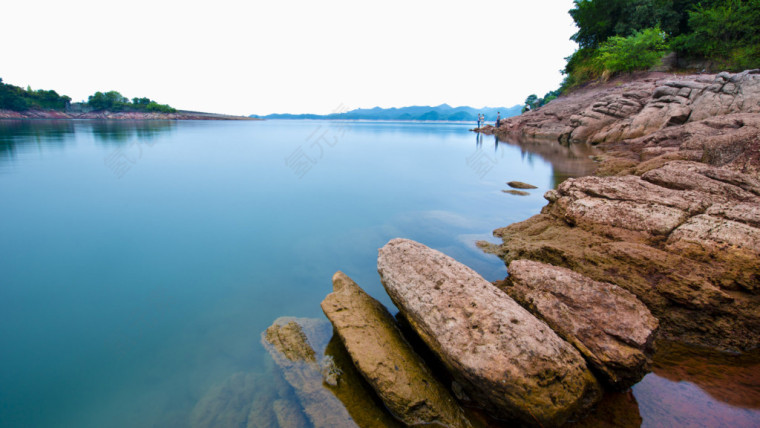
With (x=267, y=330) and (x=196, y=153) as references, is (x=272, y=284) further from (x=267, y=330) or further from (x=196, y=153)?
(x=196, y=153)

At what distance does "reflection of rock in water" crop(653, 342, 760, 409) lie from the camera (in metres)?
3.34

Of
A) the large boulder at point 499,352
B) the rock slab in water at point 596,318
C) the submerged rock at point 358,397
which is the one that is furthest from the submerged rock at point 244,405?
the rock slab in water at point 596,318

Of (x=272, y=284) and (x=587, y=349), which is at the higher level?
(x=587, y=349)

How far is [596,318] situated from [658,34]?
137 feet

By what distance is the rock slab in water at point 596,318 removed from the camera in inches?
127

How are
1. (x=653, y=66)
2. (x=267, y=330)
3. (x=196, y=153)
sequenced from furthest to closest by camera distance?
1. (x=653, y=66)
2. (x=196, y=153)
3. (x=267, y=330)

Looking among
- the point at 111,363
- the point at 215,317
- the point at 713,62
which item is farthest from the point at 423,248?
the point at 713,62

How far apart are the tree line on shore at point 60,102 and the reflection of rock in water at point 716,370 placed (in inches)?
4706

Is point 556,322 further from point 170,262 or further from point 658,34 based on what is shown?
point 658,34

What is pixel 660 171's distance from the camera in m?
6.27

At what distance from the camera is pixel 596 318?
3.56 metres

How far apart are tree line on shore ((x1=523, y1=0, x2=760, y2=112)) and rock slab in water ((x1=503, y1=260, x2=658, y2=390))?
34856 mm

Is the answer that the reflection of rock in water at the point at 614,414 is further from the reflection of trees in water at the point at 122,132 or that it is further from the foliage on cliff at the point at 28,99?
the foliage on cliff at the point at 28,99

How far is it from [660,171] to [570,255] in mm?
2980
